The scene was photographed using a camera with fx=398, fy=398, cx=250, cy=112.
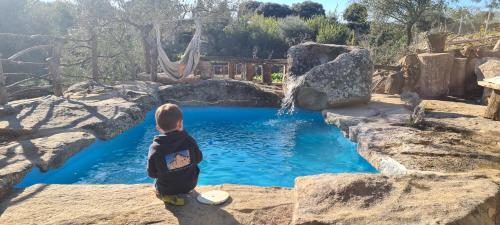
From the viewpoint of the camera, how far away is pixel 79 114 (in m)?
5.79

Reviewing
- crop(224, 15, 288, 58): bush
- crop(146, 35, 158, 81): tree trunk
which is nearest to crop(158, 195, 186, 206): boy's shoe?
crop(146, 35, 158, 81): tree trunk

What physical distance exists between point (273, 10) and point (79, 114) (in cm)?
2939

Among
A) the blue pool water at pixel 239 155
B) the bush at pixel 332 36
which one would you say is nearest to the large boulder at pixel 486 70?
the blue pool water at pixel 239 155

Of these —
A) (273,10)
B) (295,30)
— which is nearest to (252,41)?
(295,30)

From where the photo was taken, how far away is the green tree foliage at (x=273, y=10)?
109 ft

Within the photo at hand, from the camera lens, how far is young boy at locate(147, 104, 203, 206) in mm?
2502

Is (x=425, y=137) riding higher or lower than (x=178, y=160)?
lower

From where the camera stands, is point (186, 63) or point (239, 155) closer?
point (239, 155)

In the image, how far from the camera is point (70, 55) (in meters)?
11.2

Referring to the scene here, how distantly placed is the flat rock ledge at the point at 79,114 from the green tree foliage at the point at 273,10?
83.3 feet

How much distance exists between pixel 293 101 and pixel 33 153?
493 cm

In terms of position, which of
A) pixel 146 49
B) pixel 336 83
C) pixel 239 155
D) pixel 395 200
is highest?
pixel 146 49

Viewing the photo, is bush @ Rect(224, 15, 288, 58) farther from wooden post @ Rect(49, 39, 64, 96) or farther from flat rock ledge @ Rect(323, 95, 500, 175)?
flat rock ledge @ Rect(323, 95, 500, 175)

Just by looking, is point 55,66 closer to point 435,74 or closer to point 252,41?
point 435,74
